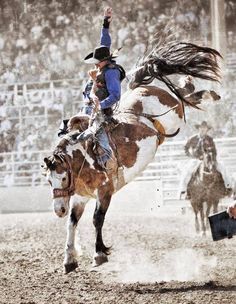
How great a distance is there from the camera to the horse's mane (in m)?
5.09

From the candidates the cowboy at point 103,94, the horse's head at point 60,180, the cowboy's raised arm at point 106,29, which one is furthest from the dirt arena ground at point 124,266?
the cowboy's raised arm at point 106,29

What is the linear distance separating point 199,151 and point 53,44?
464cm

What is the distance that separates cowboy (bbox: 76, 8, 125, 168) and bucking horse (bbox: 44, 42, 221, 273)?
9 cm

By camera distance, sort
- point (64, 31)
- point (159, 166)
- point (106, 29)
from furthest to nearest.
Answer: point (64, 31) → point (159, 166) → point (106, 29)

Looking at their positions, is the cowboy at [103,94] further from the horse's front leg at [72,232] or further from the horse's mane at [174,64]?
the horse's mane at [174,64]

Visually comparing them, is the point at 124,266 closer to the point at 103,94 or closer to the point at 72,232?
the point at 72,232

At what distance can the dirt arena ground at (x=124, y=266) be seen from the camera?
371cm

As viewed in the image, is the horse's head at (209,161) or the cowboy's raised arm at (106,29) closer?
the cowboy's raised arm at (106,29)

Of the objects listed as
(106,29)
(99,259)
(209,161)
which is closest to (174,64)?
(106,29)

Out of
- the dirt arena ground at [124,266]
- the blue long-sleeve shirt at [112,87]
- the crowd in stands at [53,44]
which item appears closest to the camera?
the dirt arena ground at [124,266]

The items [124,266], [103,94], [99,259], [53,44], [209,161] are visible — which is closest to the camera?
[99,259]

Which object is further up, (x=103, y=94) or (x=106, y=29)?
(x=106, y=29)

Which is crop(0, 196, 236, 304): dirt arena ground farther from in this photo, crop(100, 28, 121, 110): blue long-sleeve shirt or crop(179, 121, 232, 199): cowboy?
crop(100, 28, 121, 110): blue long-sleeve shirt

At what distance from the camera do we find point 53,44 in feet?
35.8
